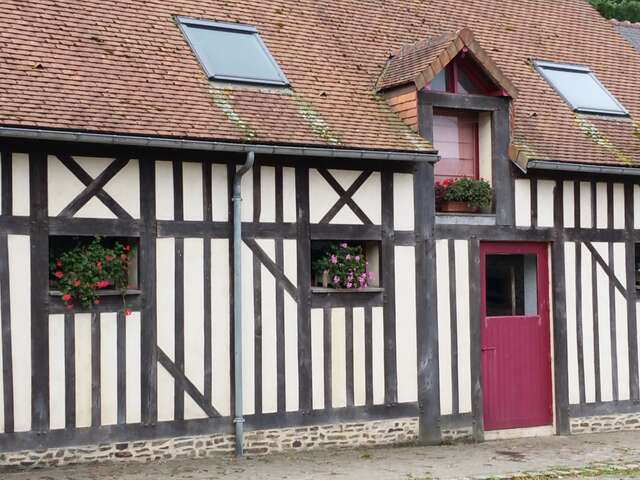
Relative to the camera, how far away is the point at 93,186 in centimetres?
1055

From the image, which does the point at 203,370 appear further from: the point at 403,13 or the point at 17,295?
the point at 403,13

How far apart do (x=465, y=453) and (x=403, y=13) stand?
6.47 m

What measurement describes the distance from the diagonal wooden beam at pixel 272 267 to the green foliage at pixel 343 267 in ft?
1.60

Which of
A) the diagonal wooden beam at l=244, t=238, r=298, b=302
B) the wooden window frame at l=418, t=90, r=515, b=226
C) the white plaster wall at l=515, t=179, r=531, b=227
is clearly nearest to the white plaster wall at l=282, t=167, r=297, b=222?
the diagonal wooden beam at l=244, t=238, r=298, b=302

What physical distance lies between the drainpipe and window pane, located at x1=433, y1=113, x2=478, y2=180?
9.45 ft

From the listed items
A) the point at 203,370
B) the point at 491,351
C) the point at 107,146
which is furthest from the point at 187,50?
the point at 491,351

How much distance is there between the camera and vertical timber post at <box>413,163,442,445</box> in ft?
40.8

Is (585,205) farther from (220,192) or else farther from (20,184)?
(20,184)

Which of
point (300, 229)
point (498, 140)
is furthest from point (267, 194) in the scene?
point (498, 140)

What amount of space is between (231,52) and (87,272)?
3.53 meters

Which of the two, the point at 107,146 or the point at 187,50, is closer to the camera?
the point at 107,146

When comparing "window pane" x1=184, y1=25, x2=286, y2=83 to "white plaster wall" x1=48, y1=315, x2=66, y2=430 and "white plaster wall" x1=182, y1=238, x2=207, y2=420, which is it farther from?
"white plaster wall" x1=48, y1=315, x2=66, y2=430

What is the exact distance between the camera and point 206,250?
11.1 metres

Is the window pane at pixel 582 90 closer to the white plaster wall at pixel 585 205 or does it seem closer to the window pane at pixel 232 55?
the white plaster wall at pixel 585 205
